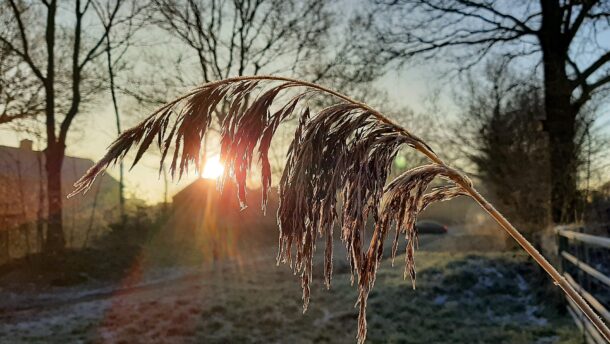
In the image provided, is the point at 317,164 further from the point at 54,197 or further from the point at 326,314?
the point at 54,197

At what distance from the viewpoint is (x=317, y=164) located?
6.05 ft

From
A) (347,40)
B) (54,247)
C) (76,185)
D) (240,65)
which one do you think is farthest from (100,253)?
(76,185)

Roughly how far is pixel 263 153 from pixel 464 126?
19.3 metres

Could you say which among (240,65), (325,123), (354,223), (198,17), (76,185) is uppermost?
(198,17)

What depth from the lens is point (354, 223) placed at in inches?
70.1

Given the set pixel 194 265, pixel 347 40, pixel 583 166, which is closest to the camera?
pixel 583 166

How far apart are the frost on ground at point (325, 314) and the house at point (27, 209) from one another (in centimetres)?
530

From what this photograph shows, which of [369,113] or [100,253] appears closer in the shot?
[369,113]

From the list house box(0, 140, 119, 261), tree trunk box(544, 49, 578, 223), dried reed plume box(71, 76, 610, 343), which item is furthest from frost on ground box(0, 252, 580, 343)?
dried reed plume box(71, 76, 610, 343)

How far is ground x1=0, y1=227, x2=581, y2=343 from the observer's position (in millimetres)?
8391

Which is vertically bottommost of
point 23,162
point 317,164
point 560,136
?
point 317,164

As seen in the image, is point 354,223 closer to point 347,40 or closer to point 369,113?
point 369,113

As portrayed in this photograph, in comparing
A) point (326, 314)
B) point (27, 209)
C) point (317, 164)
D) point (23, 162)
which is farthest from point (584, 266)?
point (23, 162)

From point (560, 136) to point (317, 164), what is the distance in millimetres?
12178
